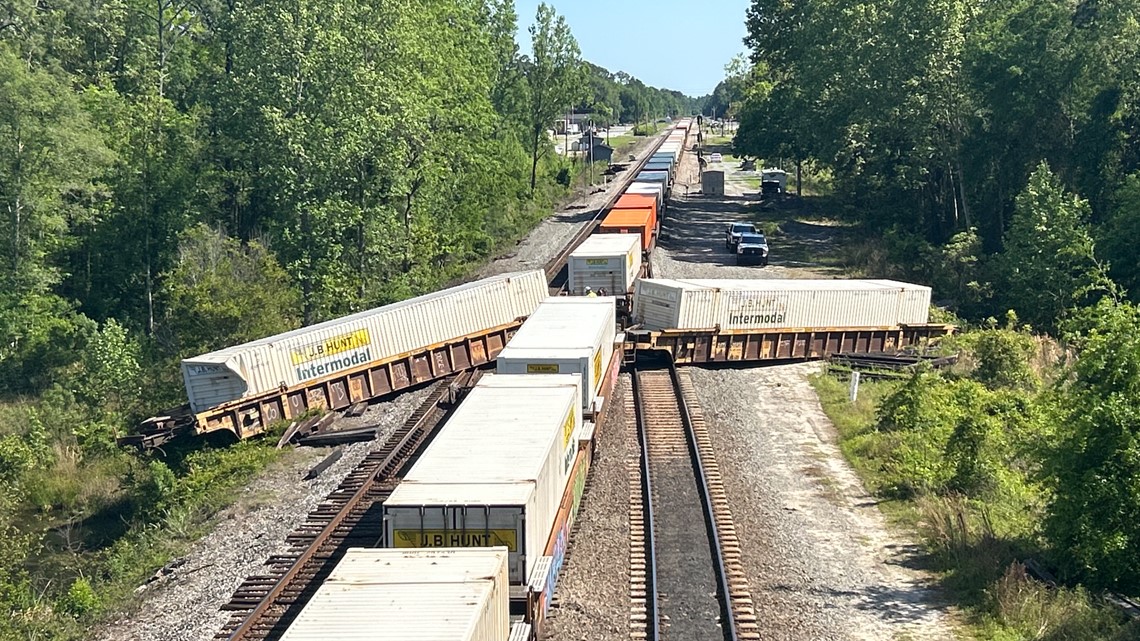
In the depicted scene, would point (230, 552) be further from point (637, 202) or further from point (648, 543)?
point (637, 202)

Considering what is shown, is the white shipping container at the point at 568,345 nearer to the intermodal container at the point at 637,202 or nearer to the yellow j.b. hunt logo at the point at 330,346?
the yellow j.b. hunt logo at the point at 330,346

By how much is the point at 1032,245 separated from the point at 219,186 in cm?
3625

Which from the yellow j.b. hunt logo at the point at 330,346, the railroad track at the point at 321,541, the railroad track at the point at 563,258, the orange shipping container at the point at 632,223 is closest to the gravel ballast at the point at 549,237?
the railroad track at the point at 563,258

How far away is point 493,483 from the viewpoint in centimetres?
1523

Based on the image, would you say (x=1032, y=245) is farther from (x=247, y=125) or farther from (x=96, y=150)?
(x=96, y=150)

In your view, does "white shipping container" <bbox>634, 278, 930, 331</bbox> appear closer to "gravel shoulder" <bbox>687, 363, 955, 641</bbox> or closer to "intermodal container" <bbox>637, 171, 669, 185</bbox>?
"gravel shoulder" <bbox>687, 363, 955, 641</bbox>

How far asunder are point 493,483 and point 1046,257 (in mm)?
32996

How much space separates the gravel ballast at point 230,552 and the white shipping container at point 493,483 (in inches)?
188

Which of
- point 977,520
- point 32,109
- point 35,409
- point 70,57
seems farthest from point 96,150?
point 977,520

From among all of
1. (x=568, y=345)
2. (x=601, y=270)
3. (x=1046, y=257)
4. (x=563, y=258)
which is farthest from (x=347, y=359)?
(x=1046, y=257)

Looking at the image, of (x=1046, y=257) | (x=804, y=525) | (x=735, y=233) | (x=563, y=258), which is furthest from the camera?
(x=735, y=233)

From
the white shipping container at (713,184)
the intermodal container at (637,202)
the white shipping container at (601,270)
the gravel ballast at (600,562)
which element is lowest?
the gravel ballast at (600,562)

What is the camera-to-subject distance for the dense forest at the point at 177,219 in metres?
27.4

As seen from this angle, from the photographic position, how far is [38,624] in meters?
18.3
